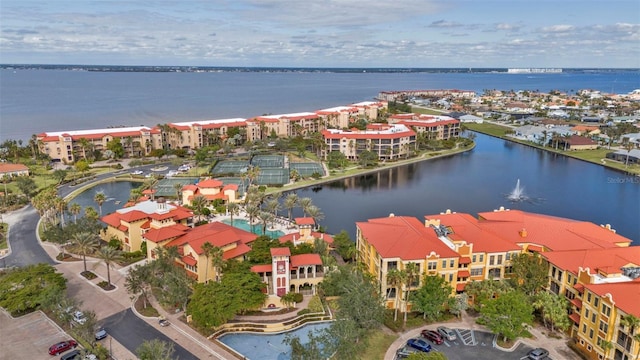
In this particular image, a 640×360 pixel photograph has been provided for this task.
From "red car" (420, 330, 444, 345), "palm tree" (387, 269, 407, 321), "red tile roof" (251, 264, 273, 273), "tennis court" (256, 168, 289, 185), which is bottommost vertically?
"red car" (420, 330, 444, 345)

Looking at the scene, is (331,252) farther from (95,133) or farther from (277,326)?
(95,133)

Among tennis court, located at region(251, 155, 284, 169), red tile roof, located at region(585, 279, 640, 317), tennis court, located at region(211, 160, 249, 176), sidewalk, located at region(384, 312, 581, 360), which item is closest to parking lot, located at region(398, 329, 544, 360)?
sidewalk, located at region(384, 312, 581, 360)

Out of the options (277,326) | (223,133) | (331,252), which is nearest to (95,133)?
(223,133)

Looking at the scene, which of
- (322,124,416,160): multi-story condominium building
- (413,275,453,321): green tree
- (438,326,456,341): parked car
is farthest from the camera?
(322,124,416,160): multi-story condominium building

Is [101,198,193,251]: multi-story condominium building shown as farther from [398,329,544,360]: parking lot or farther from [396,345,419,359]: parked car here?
[398,329,544,360]: parking lot

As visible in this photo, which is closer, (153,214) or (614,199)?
Result: (153,214)

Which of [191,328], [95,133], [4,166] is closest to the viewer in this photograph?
[191,328]

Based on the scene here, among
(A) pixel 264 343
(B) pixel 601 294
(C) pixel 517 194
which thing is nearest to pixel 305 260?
(A) pixel 264 343
